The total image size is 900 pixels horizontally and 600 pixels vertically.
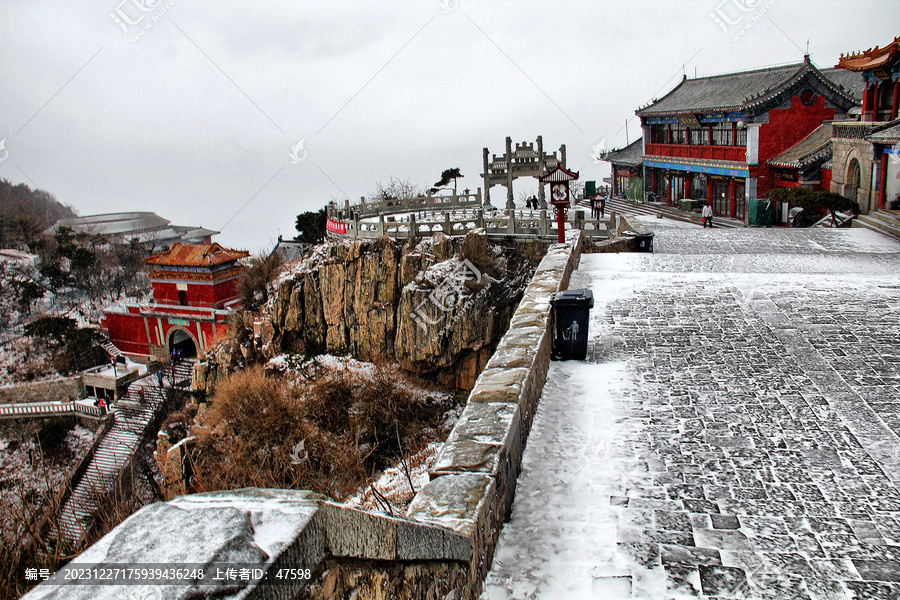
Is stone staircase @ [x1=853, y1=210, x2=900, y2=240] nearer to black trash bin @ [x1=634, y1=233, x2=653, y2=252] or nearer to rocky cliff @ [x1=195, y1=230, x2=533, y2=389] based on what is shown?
black trash bin @ [x1=634, y1=233, x2=653, y2=252]

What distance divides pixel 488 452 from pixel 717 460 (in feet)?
6.35

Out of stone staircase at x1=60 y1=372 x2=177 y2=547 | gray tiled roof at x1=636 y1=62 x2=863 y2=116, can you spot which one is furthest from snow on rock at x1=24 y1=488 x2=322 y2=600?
stone staircase at x1=60 y1=372 x2=177 y2=547

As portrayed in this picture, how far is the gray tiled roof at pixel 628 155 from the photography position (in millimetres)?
37562

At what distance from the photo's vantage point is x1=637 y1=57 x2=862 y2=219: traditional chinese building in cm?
2538

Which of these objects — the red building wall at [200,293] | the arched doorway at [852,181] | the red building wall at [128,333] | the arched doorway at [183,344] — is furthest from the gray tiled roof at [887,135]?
the red building wall at [128,333]

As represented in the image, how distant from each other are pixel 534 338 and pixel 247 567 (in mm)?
5192

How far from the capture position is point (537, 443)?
5.43 meters

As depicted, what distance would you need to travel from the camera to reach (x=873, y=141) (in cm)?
1759

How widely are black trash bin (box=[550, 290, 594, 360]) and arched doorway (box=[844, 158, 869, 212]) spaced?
17.1 metres

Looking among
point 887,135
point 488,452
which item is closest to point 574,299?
point 488,452

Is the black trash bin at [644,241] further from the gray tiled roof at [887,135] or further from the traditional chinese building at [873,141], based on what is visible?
the traditional chinese building at [873,141]

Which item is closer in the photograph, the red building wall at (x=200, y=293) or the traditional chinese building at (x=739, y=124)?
the traditional chinese building at (x=739, y=124)

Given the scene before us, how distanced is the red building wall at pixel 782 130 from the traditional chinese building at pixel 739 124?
36 millimetres

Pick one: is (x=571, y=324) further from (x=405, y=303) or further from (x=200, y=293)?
(x=200, y=293)
